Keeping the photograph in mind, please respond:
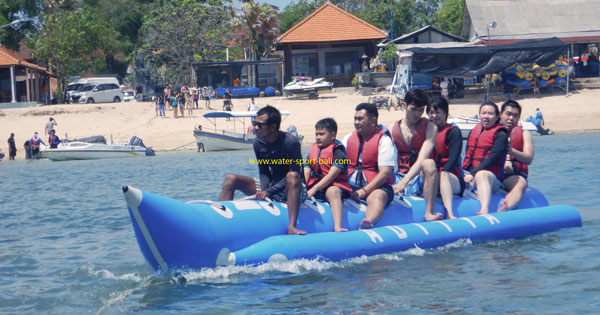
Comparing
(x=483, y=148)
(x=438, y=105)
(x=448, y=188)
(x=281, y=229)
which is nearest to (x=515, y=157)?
(x=483, y=148)

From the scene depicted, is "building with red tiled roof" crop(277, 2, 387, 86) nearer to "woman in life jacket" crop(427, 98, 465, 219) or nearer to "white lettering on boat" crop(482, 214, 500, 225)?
"woman in life jacket" crop(427, 98, 465, 219)

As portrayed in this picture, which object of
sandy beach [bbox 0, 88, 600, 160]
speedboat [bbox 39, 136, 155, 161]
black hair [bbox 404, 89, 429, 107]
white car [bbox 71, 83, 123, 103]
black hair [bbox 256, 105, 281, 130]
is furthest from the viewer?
white car [bbox 71, 83, 123, 103]

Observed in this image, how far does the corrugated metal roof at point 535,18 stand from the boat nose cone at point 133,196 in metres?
26.6

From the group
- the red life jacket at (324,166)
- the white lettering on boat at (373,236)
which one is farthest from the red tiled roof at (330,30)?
the white lettering on boat at (373,236)

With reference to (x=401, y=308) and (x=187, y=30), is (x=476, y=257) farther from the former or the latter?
(x=187, y=30)

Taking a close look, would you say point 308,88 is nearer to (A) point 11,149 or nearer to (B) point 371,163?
(A) point 11,149

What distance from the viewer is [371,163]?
608cm

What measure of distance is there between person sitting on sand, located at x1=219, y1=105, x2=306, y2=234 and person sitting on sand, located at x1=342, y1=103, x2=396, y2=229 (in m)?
0.58

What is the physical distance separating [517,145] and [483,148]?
37 centimetres

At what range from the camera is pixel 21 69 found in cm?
3269

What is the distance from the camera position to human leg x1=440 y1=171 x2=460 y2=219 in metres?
6.39

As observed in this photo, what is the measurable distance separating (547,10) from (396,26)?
16.4m

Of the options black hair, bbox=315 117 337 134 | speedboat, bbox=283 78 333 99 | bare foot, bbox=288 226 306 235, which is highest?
speedboat, bbox=283 78 333 99

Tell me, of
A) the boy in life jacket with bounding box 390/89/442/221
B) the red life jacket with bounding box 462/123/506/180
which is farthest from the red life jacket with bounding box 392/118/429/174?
the red life jacket with bounding box 462/123/506/180
